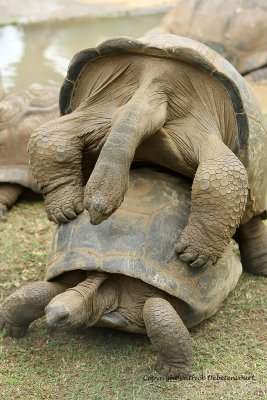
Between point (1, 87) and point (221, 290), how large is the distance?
578cm

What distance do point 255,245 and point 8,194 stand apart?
2192mm

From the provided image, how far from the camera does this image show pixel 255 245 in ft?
13.8

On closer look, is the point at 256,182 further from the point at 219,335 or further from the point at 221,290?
the point at 219,335

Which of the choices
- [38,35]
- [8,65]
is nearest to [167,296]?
[8,65]

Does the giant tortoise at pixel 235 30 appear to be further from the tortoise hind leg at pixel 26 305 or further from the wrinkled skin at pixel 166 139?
the tortoise hind leg at pixel 26 305

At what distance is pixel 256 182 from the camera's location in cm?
358

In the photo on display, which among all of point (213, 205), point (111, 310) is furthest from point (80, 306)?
point (213, 205)

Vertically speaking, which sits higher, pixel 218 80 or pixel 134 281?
pixel 218 80

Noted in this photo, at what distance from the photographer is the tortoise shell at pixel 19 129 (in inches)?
217

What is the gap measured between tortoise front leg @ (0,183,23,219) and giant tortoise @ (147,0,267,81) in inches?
186

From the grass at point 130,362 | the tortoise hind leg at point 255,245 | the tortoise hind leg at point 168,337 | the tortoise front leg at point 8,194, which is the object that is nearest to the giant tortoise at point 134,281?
the tortoise hind leg at point 168,337

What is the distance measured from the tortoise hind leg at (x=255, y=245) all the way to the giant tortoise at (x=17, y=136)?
194cm

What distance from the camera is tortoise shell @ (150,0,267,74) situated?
9.52 metres

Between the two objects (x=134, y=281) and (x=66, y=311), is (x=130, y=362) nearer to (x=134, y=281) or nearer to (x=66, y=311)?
(x=134, y=281)
